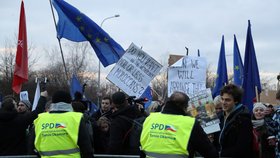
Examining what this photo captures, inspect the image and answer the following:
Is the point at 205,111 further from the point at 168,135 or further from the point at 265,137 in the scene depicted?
the point at 168,135

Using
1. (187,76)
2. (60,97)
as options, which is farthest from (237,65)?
(60,97)

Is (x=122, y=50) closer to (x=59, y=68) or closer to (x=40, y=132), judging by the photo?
(x=40, y=132)

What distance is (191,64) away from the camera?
934cm

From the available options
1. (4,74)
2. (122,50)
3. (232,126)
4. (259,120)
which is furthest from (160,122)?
(4,74)

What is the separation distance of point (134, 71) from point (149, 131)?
12.6 ft

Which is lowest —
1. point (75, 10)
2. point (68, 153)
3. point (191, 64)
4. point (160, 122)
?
point (68, 153)

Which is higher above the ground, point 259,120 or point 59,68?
point 59,68

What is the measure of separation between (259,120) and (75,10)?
510 centimetres

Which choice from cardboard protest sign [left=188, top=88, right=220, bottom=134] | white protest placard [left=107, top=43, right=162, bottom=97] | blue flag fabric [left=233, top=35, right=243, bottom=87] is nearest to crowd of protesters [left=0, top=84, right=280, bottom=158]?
cardboard protest sign [left=188, top=88, right=220, bottom=134]

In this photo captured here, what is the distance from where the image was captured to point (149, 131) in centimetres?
489

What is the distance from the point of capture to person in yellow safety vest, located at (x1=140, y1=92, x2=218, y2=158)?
15.4ft

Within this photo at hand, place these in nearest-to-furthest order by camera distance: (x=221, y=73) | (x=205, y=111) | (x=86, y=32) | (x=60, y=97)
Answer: (x=60, y=97), (x=205, y=111), (x=86, y=32), (x=221, y=73)

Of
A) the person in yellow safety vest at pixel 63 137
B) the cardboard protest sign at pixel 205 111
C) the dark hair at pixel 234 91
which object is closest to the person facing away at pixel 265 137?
the cardboard protest sign at pixel 205 111

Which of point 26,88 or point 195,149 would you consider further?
point 26,88
